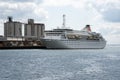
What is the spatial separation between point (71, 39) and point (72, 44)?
7.09ft

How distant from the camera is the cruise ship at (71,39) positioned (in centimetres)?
16650

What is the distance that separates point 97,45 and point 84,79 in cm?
13425

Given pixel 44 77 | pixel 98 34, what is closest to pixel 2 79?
pixel 44 77

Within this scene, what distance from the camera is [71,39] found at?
17275 centimetres

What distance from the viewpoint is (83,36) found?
179125mm

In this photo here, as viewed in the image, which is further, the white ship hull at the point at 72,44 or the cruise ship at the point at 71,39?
the cruise ship at the point at 71,39

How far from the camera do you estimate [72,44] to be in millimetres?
172500

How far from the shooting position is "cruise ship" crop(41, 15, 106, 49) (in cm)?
16650

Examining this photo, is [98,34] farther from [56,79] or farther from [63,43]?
[56,79]

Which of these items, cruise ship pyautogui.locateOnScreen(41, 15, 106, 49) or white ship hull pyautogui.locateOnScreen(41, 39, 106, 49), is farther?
cruise ship pyautogui.locateOnScreen(41, 15, 106, 49)

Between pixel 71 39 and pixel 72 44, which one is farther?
pixel 71 39

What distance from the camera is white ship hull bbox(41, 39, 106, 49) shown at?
166m

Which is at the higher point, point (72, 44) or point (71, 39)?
point (71, 39)

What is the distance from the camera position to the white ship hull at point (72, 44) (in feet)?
543
